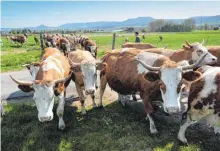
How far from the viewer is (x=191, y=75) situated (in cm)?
550

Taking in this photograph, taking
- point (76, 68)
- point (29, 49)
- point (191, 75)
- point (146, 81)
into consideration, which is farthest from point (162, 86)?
point (29, 49)

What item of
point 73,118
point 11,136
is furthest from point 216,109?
point 11,136

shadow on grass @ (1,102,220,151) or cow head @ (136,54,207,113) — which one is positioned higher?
cow head @ (136,54,207,113)

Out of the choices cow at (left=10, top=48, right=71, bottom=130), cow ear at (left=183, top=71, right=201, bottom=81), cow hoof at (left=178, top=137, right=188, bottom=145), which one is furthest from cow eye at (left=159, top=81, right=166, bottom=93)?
cow at (left=10, top=48, right=71, bottom=130)

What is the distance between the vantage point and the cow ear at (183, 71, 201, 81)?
5.48 meters

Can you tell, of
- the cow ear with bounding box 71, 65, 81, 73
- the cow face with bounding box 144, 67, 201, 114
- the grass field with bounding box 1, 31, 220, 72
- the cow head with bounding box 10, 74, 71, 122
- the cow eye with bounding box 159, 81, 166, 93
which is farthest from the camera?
the grass field with bounding box 1, 31, 220, 72

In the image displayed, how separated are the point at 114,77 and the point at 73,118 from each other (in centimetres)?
168

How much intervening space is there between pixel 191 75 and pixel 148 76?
0.90 metres

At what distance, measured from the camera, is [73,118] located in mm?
Result: 7371

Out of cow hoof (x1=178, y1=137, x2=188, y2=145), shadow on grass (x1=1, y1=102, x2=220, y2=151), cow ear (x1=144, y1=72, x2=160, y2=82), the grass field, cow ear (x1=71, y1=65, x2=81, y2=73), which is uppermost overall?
cow ear (x1=144, y1=72, x2=160, y2=82)

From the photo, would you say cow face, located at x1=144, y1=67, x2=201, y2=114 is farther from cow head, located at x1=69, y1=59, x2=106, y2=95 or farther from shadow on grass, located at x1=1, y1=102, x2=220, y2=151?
cow head, located at x1=69, y1=59, x2=106, y2=95

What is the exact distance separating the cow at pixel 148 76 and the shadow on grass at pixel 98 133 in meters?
0.45

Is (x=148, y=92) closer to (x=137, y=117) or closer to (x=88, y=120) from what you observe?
(x=137, y=117)

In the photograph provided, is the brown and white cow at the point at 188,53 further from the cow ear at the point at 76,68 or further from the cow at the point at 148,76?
the cow ear at the point at 76,68
